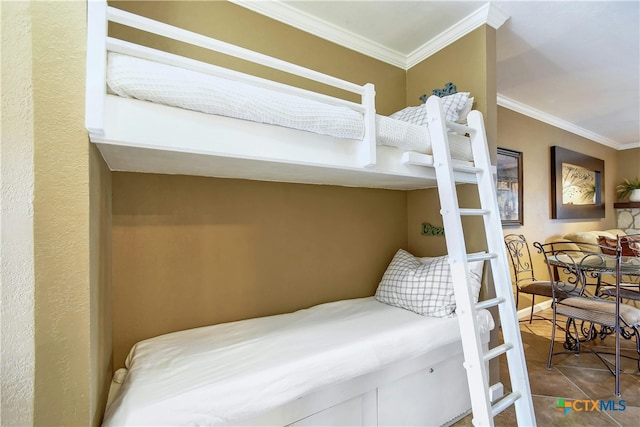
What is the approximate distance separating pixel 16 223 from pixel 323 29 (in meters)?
2.05

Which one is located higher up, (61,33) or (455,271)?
(61,33)

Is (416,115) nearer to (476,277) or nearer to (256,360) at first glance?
(476,277)

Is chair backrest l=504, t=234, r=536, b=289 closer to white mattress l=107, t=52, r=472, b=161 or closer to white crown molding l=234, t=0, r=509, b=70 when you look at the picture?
white crown molding l=234, t=0, r=509, b=70

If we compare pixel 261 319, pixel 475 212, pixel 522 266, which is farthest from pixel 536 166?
pixel 261 319

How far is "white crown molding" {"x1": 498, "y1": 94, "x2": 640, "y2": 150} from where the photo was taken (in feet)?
10.7

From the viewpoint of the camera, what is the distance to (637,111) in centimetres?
357

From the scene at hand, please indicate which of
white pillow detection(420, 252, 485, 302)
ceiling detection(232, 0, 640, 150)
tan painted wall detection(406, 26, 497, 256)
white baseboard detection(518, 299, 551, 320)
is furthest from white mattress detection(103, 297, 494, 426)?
white baseboard detection(518, 299, 551, 320)

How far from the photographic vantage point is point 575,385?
6.51ft

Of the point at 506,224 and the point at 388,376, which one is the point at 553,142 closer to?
the point at 506,224

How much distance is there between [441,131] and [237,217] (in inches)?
48.6

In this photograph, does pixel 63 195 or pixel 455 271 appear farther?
pixel 455 271

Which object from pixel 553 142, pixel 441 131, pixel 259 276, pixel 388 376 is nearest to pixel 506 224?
pixel 553 142

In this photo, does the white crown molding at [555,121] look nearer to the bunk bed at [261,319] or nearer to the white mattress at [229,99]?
the bunk bed at [261,319]

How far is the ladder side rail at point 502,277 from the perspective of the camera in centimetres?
133
